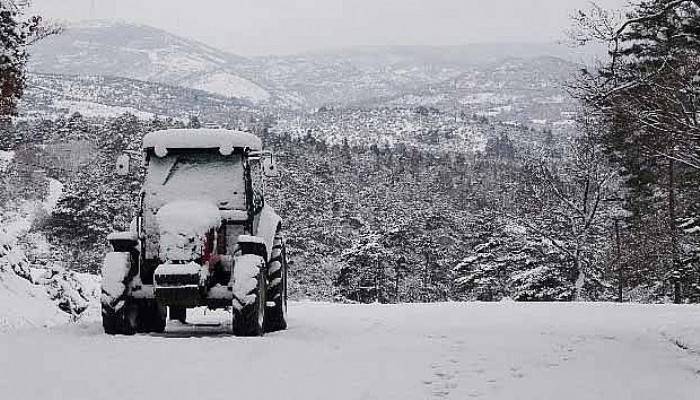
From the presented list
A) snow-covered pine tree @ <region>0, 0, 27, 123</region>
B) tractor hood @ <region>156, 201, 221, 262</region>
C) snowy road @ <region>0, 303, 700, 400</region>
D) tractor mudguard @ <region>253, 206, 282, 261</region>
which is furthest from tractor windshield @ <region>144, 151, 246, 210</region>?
snow-covered pine tree @ <region>0, 0, 27, 123</region>

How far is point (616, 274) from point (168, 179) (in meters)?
23.1

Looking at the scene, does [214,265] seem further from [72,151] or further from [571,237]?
[72,151]

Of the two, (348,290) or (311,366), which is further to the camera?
(348,290)

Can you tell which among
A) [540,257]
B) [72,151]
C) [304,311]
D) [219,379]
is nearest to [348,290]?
[540,257]

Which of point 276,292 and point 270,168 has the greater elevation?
point 270,168

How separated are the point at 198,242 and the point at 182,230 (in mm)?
237

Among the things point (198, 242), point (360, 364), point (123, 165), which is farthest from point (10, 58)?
point (360, 364)

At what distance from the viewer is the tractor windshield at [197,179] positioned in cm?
1033

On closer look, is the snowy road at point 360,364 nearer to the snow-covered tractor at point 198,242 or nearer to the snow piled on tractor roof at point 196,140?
the snow-covered tractor at point 198,242

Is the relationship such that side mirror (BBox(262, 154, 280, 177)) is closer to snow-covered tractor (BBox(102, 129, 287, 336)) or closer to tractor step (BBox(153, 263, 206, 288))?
snow-covered tractor (BBox(102, 129, 287, 336))

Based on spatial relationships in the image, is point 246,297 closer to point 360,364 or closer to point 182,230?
point 182,230

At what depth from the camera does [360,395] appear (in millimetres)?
6160

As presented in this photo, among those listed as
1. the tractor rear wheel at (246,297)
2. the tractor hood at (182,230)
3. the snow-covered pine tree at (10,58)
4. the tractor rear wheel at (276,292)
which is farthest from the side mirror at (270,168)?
the snow-covered pine tree at (10,58)

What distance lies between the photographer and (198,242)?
9398mm
